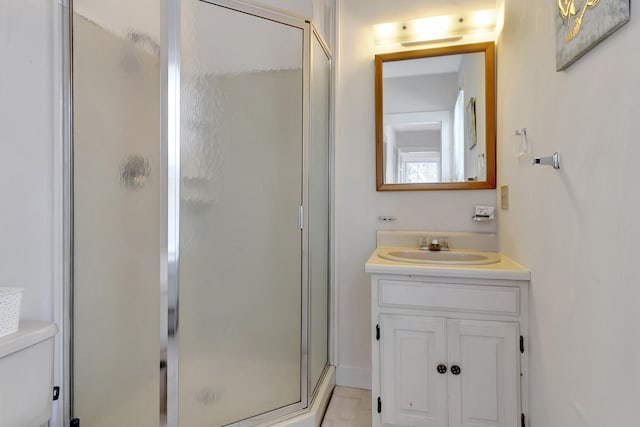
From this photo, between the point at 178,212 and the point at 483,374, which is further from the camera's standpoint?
the point at 483,374

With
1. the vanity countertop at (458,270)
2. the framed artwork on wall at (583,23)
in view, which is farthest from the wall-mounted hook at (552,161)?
the vanity countertop at (458,270)

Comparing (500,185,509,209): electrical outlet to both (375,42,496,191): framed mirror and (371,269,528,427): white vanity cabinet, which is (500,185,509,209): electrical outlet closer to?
(375,42,496,191): framed mirror

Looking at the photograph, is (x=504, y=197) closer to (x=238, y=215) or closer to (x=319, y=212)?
(x=319, y=212)

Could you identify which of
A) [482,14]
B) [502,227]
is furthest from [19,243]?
[482,14]

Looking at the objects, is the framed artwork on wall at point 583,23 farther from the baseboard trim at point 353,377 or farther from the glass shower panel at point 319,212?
the baseboard trim at point 353,377

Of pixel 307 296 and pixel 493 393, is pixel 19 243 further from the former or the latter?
pixel 493 393

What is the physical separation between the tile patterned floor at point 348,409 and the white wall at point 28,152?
1.38 meters

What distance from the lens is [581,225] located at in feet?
2.83

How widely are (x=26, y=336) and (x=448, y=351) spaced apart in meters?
1.53

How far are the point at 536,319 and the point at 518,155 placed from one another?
2.24 feet

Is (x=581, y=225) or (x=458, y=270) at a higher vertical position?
(x=581, y=225)

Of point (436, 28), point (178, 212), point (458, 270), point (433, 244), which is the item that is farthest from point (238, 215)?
point (436, 28)

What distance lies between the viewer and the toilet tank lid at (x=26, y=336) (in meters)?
0.89

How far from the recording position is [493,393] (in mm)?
1288
